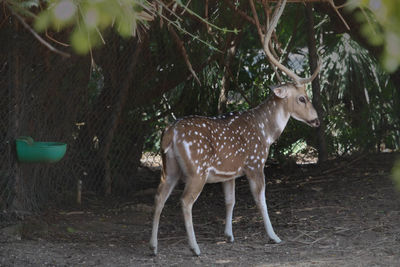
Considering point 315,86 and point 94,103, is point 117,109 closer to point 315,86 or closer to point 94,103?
point 94,103

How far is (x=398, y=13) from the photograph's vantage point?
3.13 feet

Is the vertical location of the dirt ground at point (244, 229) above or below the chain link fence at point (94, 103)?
below

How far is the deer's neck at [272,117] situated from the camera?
18.1 feet

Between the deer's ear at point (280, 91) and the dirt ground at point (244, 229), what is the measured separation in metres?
1.20

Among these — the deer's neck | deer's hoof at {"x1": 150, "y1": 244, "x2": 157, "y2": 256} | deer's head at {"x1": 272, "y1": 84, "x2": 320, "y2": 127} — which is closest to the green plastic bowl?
deer's hoof at {"x1": 150, "y1": 244, "x2": 157, "y2": 256}

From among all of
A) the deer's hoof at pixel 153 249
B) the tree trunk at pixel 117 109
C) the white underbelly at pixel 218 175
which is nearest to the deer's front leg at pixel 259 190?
the white underbelly at pixel 218 175

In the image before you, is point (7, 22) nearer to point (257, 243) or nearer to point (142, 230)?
point (142, 230)

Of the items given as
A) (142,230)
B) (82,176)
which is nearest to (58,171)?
(82,176)

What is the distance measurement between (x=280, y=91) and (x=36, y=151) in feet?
7.37

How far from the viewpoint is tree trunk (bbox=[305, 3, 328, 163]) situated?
7523 millimetres

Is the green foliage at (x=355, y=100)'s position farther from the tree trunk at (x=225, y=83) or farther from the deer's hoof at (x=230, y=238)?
the deer's hoof at (x=230, y=238)

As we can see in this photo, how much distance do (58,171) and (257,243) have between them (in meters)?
2.41

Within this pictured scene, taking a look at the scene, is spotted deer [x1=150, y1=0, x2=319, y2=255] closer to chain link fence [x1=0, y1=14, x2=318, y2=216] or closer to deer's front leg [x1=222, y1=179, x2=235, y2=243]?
deer's front leg [x1=222, y1=179, x2=235, y2=243]

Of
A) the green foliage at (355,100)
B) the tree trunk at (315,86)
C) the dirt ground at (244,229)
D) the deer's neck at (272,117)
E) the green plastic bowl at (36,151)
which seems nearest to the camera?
the dirt ground at (244,229)
